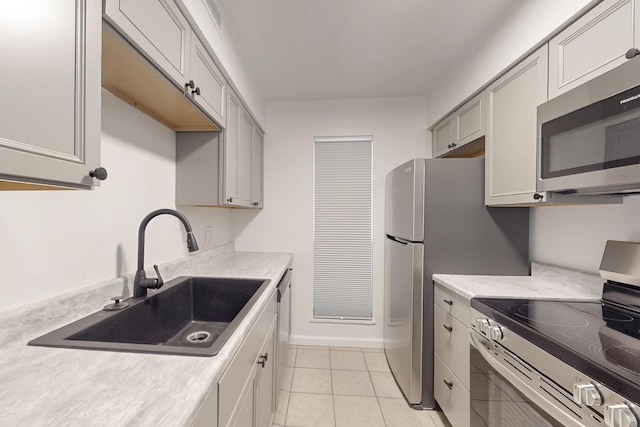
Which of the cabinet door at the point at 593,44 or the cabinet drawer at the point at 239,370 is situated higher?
the cabinet door at the point at 593,44

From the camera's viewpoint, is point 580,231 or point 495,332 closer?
point 495,332

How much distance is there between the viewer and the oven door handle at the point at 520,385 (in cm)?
76

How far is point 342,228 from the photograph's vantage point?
107 inches

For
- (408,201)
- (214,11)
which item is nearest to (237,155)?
(214,11)

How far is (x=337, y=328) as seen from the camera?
2686mm

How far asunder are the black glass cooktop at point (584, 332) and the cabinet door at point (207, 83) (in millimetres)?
1674

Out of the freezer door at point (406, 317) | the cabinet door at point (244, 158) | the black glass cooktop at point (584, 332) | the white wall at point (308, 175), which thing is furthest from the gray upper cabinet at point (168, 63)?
the black glass cooktop at point (584, 332)

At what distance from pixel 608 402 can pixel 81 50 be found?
1.56m

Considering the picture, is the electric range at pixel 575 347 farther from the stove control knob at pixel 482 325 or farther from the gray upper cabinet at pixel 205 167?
the gray upper cabinet at pixel 205 167

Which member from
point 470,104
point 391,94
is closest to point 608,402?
point 470,104

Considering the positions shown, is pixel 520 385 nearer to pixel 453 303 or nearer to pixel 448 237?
pixel 453 303

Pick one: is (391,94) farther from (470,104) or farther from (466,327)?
(466,327)

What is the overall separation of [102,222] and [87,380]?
74cm

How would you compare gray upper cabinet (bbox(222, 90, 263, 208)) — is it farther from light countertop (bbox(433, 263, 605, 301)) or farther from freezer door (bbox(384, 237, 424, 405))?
light countertop (bbox(433, 263, 605, 301))
